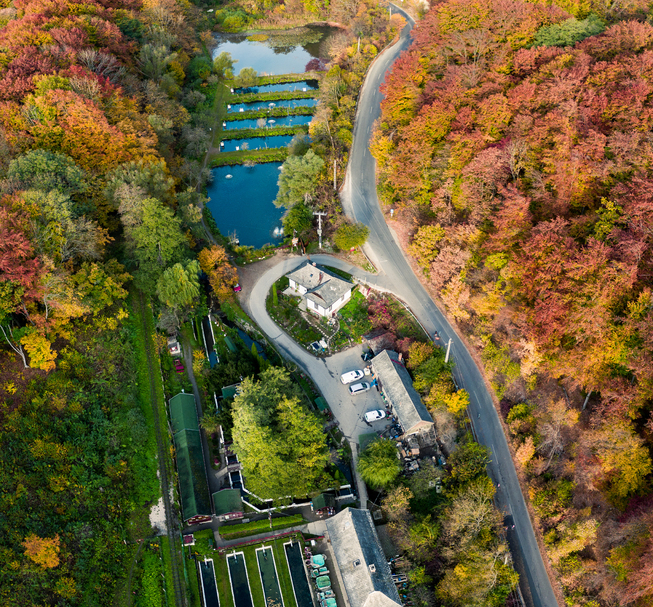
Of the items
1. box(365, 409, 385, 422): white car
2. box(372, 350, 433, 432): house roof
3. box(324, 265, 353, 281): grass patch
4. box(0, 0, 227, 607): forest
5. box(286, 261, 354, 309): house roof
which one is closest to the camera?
box(0, 0, 227, 607): forest

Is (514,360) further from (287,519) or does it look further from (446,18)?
(446,18)

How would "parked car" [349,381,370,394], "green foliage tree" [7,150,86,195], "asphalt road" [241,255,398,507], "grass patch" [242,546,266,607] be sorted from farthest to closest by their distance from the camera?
1. "parked car" [349,381,370,394]
2. "green foliage tree" [7,150,86,195]
3. "asphalt road" [241,255,398,507]
4. "grass patch" [242,546,266,607]

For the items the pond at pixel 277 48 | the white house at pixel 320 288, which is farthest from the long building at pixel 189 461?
the pond at pixel 277 48

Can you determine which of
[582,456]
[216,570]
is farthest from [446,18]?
[216,570]

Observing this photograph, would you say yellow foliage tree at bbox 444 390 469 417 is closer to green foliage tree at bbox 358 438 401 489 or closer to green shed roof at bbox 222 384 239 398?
green foliage tree at bbox 358 438 401 489

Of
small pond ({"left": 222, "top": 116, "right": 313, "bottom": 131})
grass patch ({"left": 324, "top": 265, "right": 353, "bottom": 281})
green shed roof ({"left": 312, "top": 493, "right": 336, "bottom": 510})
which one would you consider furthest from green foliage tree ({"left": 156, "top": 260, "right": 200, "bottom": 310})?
small pond ({"left": 222, "top": 116, "right": 313, "bottom": 131})

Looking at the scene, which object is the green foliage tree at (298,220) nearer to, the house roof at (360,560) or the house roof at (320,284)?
the house roof at (320,284)

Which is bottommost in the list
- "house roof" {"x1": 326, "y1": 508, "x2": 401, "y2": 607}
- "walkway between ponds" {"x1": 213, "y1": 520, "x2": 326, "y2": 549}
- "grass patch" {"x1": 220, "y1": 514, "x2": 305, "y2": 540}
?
"house roof" {"x1": 326, "y1": 508, "x2": 401, "y2": 607}

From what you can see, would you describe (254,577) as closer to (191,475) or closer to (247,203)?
(191,475)
